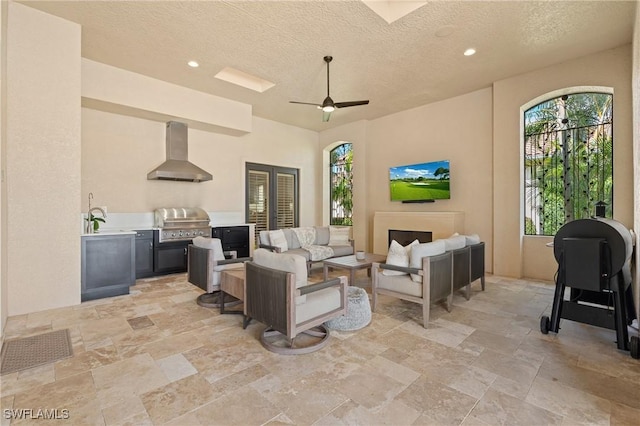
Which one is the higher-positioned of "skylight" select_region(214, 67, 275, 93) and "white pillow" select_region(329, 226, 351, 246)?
"skylight" select_region(214, 67, 275, 93)

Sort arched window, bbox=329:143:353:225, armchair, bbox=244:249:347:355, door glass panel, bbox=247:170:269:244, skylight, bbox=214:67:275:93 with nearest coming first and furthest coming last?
armchair, bbox=244:249:347:355 → skylight, bbox=214:67:275:93 → door glass panel, bbox=247:170:269:244 → arched window, bbox=329:143:353:225

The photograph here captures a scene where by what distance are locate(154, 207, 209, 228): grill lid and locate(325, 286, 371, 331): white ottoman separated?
372 cm

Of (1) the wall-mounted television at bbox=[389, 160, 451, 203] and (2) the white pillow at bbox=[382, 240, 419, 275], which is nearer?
(2) the white pillow at bbox=[382, 240, 419, 275]

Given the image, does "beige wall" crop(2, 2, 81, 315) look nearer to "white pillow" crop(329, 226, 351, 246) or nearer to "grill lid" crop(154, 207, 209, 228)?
"grill lid" crop(154, 207, 209, 228)

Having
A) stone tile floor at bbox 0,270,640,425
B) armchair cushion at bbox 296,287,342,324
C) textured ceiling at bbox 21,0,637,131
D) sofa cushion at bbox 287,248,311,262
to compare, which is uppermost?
textured ceiling at bbox 21,0,637,131

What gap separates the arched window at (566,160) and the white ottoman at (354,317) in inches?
155

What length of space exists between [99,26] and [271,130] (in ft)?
13.7

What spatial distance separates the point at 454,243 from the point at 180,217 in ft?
15.8

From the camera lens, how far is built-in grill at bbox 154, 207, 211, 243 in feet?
17.6

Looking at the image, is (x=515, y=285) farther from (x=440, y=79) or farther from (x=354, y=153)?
(x=354, y=153)

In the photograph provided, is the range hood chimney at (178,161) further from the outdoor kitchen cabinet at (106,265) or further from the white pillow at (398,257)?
the white pillow at (398,257)

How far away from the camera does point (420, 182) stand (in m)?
6.41

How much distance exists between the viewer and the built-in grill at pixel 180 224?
211 inches

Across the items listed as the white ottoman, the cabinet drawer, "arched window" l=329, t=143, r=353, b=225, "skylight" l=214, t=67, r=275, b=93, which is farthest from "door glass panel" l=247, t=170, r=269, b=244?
the white ottoman
